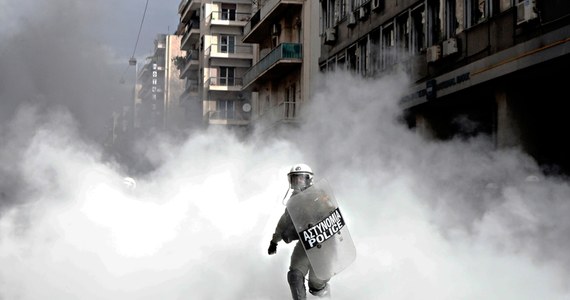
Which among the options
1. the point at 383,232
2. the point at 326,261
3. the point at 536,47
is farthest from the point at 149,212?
the point at 536,47

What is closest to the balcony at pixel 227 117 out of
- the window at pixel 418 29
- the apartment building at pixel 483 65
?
the apartment building at pixel 483 65

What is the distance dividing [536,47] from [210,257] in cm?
702

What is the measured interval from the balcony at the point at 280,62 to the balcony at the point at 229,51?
19.2 m

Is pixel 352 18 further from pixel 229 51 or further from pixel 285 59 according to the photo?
pixel 229 51

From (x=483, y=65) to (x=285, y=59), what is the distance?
16.8 metres

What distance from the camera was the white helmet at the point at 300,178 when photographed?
27.6 ft

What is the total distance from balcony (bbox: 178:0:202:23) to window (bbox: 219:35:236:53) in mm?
4464

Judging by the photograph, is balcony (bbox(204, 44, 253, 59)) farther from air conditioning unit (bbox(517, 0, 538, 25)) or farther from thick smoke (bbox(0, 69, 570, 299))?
air conditioning unit (bbox(517, 0, 538, 25))

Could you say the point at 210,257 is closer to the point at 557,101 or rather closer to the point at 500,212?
the point at 500,212

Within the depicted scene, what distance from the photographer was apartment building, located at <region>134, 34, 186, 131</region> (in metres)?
77.8

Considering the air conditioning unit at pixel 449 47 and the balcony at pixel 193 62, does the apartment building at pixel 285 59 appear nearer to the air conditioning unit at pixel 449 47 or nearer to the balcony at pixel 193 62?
the air conditioning unit at pixel 449 47

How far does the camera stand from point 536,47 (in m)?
14.1

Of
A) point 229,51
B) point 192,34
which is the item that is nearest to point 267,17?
point 229,51

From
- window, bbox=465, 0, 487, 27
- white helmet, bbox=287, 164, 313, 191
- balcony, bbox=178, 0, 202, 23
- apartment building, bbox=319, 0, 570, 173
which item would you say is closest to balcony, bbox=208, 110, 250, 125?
balcony, bbox=178, 0, 202, 23
